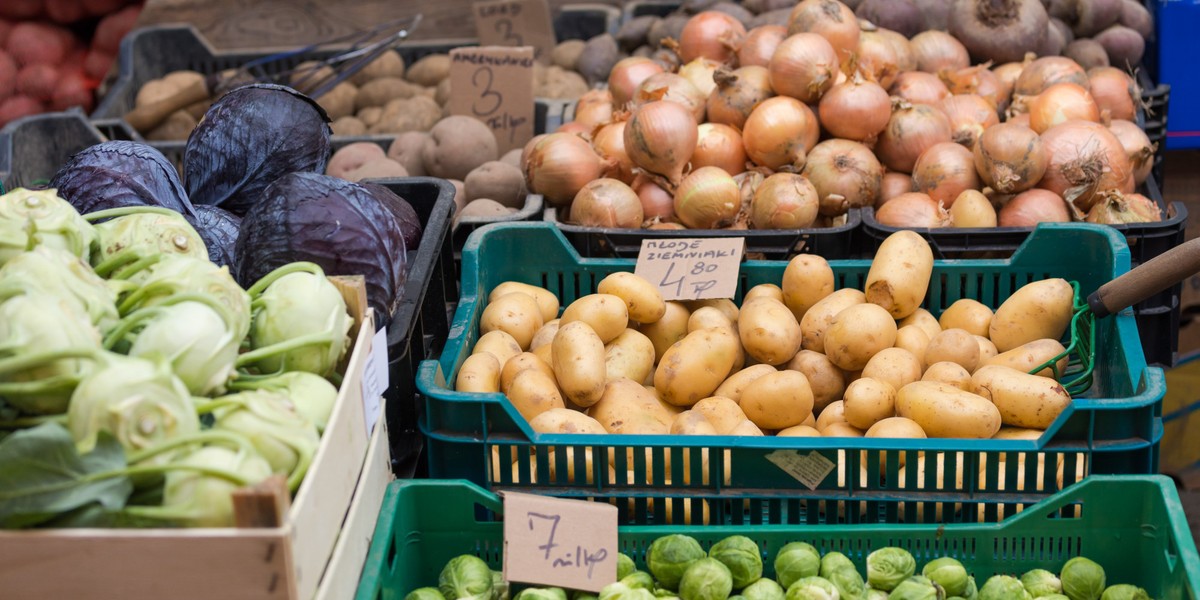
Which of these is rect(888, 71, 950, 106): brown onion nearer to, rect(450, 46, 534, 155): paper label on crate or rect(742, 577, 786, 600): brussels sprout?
rect(450, 46, 534, 155): paper label on crate

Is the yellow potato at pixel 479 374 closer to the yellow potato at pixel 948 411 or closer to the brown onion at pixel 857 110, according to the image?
the yellow potato at pixel 948 411

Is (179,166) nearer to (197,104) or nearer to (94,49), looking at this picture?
(197,104)

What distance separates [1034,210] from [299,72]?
274cm

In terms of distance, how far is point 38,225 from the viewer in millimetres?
1458

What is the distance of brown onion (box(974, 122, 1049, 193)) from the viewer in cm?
266

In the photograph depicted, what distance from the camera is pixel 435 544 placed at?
176 cm

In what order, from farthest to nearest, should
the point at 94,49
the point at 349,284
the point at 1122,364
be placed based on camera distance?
the point at 94,49 < the point at 1122,364 < the point at 349,284

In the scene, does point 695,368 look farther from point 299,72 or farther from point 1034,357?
point 299,72

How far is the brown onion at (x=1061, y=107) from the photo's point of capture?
9.67 feet

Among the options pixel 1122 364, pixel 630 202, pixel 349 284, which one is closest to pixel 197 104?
pixel 630 202

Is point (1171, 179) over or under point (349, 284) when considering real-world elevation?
under

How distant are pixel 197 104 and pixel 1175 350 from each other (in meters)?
3.30

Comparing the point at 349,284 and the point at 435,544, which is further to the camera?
the point at 435,544

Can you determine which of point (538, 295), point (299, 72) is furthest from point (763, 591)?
point (299, 72)
